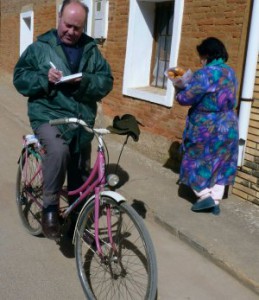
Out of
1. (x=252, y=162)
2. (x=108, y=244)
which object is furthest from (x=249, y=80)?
(x=108, y=244)

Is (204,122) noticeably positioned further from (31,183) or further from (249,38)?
(31,183)

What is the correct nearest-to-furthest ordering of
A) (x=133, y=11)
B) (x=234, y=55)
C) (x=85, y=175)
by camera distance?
(x=85, y=175)
(x=234, y=55)
(x=133, y=11)

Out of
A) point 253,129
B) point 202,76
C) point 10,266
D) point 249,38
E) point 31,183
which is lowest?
point 10,266

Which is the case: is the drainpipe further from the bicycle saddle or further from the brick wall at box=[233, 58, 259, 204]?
the bicycle saddle

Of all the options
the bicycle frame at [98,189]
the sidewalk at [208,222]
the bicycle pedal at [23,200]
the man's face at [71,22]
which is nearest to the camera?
the bicycle frame at [98,189]

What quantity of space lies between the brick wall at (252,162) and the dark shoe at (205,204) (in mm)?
639

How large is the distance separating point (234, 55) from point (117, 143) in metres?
3.16

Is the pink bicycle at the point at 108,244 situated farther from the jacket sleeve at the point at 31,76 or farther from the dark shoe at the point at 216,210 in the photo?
the dark shoe at the point at 216,210

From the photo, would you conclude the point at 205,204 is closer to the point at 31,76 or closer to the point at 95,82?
the point at 95,82

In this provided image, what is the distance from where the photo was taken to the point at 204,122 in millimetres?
4867

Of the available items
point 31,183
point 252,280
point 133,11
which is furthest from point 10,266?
point 133,11

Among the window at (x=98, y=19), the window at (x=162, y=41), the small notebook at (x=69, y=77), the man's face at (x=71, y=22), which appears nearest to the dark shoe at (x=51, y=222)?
the small notebook at (x=69, y=77)

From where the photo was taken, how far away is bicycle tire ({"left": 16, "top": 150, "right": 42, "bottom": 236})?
4.25 metres

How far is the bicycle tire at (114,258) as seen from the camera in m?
3.14
